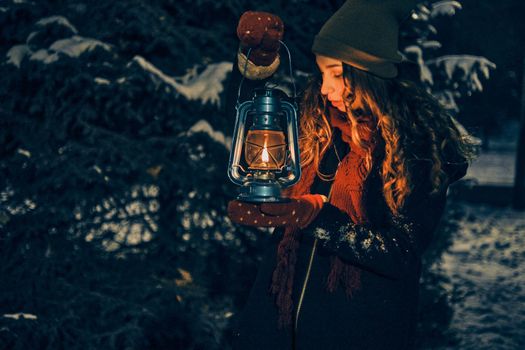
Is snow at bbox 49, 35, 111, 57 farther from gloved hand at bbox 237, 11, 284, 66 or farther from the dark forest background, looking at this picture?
gloved hand at bbox 237, 11, 284, 66

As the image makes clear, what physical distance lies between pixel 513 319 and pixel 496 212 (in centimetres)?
821

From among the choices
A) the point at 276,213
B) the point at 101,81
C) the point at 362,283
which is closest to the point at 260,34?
the point at 276,213

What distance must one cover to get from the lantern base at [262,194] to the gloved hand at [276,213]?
34mm

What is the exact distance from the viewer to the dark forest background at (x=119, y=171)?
4.05 m

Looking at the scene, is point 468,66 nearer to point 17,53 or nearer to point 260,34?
point 260,34

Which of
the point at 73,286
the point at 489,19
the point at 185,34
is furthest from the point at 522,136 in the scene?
the point at 73,286

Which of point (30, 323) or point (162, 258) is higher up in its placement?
point (162, 258)

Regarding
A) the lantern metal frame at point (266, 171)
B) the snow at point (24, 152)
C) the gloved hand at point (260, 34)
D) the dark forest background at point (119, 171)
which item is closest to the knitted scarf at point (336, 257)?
the lantern metal frame at point (266, 171)

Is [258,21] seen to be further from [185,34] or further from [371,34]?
[185,34]

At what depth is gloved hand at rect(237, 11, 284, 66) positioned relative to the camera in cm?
216

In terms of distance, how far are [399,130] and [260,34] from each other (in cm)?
66

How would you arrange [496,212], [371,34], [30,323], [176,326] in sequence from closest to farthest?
[371,34], [30,323], [176,326], [496,212]

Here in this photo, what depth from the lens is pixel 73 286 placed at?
13.3 feet

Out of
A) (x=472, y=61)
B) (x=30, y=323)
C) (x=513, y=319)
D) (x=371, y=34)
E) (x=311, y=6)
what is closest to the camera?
(x=371, y=34)
